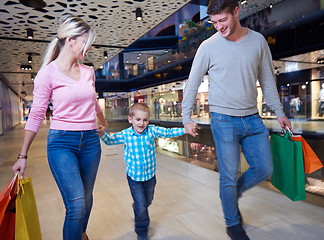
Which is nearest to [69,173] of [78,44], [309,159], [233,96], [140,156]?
[140,156]

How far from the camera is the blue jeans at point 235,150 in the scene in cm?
158

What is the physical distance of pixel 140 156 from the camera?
1786mm

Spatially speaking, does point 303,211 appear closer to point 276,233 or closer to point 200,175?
point 276,233

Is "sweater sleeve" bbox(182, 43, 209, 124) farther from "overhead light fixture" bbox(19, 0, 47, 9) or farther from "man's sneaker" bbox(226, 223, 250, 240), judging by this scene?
"overhead light fixture" bbox(19, 0, 47, 9)

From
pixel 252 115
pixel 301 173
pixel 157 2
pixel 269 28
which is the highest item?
pixel 269 28

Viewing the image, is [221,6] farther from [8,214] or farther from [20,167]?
[8,214]

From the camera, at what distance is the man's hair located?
1490 mm

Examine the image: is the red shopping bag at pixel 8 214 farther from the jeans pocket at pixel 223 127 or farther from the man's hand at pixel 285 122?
the man's hand at pixel 285 122

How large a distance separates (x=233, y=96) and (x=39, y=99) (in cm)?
115

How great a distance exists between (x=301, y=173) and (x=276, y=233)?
536mm

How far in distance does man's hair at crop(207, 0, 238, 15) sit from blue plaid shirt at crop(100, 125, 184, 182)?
826mm

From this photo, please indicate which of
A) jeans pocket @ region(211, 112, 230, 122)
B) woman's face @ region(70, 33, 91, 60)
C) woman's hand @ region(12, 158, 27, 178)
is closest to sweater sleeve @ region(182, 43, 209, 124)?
jeans pocket @ region(211, 112, 230, 122)

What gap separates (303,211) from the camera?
6.94 feet

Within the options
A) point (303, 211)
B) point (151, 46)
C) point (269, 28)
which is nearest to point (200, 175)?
point (303, 211)
